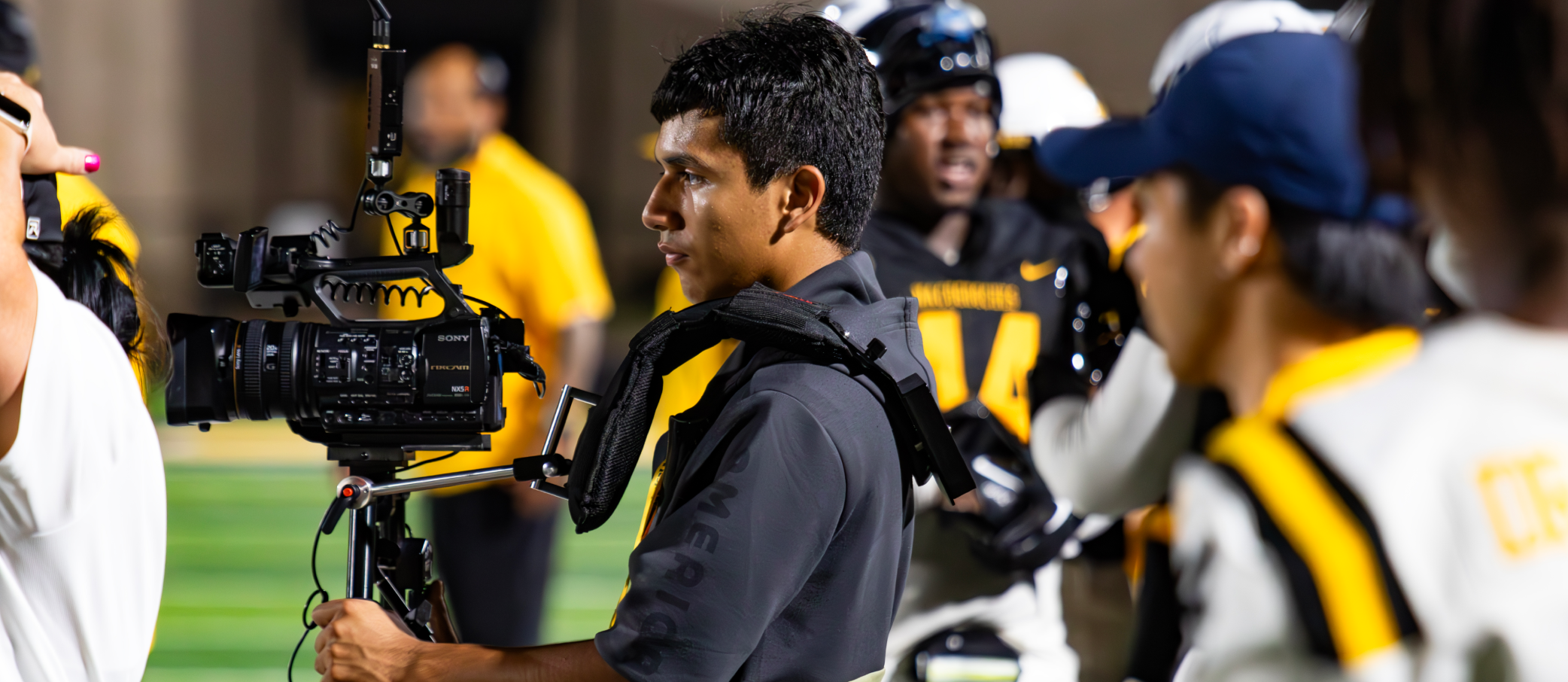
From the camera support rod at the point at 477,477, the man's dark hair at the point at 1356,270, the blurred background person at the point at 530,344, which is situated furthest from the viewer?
the blurred background person at the point at 530,344

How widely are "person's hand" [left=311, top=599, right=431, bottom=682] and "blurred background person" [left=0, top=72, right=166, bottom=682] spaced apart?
1.44 ft

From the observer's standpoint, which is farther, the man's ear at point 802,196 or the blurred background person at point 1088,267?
the blurred background person at point 1088,267

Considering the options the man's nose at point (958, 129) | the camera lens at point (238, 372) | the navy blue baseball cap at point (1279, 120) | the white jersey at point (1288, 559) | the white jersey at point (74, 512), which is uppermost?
the navy blue baseball cap at point (1279, 120)

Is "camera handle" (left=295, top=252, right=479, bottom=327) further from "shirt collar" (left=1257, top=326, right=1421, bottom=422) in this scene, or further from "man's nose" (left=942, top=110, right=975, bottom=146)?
"man's nose" (left=942, top=110, right=975, bottom=146)

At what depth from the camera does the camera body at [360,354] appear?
1.73 meters

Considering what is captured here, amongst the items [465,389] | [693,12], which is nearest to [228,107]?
[693,12]

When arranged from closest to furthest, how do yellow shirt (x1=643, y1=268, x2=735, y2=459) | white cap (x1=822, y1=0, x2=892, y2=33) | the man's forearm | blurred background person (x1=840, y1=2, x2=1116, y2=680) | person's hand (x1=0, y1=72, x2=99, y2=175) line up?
the man's forearm < person's hand (x1=0, y1=72, x2=99, y2=175) < blurred background person (x1=840, y1=2, x2=1116, y2=680) < yellow shirt (x1=643, y1=268, x2=735, y2=459) < white cap (x1=822, y1=0, x2=892, y2=33)

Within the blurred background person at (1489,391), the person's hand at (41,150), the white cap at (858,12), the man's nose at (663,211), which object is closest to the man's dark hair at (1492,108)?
the blurred background person at (1489,391)

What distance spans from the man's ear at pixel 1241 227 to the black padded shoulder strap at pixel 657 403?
40cm

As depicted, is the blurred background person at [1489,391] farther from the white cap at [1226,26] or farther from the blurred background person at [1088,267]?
the blurred background person at [1088,267]

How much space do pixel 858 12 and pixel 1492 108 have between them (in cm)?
271

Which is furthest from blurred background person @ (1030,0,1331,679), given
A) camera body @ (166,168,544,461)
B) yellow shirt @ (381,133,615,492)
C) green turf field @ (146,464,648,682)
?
green turf field @ (146,464,648,682)

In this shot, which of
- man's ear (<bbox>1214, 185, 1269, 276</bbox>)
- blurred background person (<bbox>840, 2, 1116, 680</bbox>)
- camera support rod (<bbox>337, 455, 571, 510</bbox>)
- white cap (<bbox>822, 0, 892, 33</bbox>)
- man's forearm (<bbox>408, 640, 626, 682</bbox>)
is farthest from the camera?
white cap (<bbox>822, 0, 892, 33</bbox>)

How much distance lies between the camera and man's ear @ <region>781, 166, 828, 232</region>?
1568 millimetres
